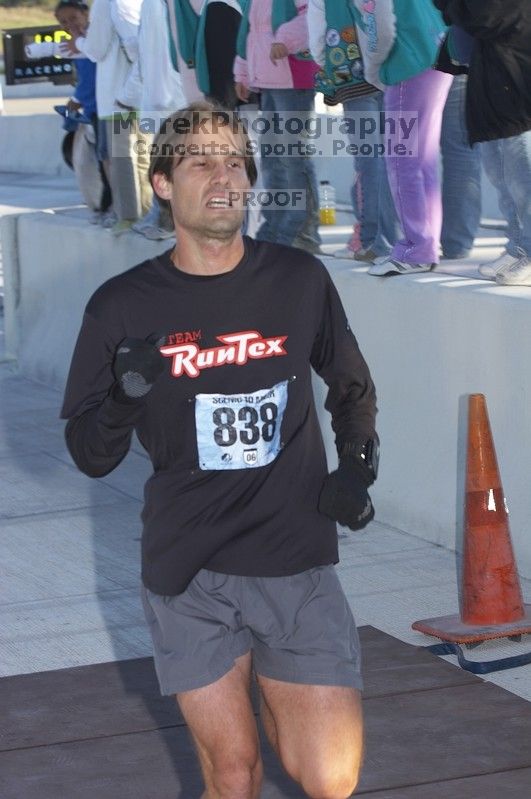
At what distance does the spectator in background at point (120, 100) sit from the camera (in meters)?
10.4

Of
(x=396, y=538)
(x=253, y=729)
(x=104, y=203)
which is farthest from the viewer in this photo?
(x=104, y=203)

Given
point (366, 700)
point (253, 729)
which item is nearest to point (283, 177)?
point (366, 700)

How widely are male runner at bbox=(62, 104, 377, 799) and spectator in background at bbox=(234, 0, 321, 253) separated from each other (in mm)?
4764

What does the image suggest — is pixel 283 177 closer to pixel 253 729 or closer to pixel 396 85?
pixel 396 85

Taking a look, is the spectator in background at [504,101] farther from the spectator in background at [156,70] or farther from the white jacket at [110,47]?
the white jacket at [110,47]

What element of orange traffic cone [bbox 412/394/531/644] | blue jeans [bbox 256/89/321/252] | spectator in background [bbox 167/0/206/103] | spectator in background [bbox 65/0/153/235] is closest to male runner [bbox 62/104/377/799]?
orange traffic cone [bbox 412/394/531/644]

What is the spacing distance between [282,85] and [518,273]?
244 centimetres

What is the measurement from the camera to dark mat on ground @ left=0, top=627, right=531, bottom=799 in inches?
176

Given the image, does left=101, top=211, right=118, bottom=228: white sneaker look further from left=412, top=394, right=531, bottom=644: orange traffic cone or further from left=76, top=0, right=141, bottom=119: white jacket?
left=412, top=394, right=531, bottom=644: orange traffic cone

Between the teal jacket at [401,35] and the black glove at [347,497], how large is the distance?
4.10 meters

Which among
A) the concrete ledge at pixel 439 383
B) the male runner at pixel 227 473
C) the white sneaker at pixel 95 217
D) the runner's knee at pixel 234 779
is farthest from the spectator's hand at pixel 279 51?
the runner's knee at pixel 234 779

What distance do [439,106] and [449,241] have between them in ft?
2.57

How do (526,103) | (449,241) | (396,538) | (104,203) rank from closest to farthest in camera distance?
(526,103)
(396,538)
(449,241)
(104,203)

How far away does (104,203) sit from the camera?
38.4ft
